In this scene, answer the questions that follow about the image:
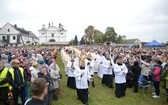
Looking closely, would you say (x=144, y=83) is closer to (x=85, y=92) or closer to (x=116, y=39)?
(x=85, y=92)

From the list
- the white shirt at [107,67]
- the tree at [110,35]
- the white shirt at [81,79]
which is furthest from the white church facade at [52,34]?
the white shirt at [81,79]

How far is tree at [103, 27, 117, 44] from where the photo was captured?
84312 mm

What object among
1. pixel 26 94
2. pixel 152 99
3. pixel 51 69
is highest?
pixel 51 69

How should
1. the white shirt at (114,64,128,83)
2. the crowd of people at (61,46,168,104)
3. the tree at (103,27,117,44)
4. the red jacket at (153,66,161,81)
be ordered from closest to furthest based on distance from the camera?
the crowd of people at (61,46,168,104) < the red jacket at (153,66,161,81) < the white shirt at (114,64,128,83) < the tree at (103,27,117,44)

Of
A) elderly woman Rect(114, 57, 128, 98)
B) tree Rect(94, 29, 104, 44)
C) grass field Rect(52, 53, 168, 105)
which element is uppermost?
tree Rect(94, 29, 104, 44)

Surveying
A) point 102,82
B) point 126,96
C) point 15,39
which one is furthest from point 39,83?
point 15,39

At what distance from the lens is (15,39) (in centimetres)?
10244

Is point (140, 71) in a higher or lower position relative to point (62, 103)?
higher

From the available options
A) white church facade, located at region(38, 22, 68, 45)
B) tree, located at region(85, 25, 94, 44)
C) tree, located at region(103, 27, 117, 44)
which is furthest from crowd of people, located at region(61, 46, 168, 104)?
white church facade, located at region(38, 22, 68, 45)

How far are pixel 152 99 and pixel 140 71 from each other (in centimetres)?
196

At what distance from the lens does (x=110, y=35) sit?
8512 centimetres

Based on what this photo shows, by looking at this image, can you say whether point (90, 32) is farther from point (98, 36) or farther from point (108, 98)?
point (108, 98)

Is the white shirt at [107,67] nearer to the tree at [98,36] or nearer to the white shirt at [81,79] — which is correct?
the white shirt at [81,79]

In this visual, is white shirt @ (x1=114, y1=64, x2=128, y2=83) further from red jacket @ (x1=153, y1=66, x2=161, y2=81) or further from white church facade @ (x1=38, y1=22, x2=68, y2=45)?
white church facade @ (x1=38, y1=22, x2=68, y2=45)
